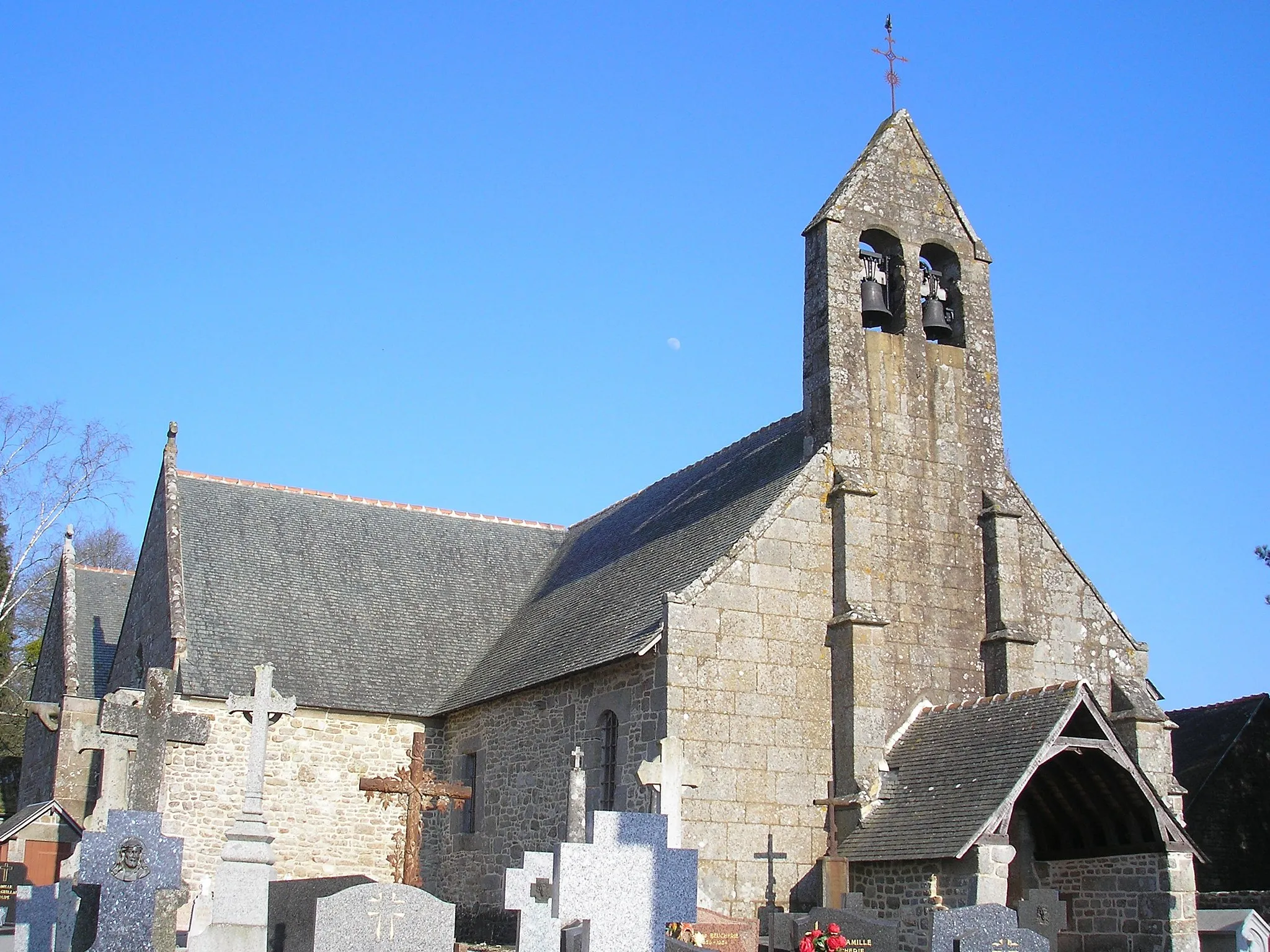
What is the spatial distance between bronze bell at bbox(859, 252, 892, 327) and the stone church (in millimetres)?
40

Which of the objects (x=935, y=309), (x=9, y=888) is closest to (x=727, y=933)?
(x=935, y=309)

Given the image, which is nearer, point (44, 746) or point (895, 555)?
point (895, 555)

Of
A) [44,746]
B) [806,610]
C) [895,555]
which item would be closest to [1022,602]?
[895,555]

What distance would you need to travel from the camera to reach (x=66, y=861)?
43.7 feet

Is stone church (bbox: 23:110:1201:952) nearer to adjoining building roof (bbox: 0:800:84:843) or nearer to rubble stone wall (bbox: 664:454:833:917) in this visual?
rubble stone wall (bbox: 664:454:833:917)

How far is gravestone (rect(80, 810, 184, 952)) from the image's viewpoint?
962cm

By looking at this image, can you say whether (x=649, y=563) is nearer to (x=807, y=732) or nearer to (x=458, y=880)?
(x=807, y=732)

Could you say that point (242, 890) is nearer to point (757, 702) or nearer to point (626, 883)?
point (626, 883)

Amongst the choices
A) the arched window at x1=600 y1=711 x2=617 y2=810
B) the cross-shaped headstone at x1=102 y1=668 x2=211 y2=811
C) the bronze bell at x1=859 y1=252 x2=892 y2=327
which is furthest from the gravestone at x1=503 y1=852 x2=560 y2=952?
the bronze bell at x1=859 y1=252 x2=892 y2=327

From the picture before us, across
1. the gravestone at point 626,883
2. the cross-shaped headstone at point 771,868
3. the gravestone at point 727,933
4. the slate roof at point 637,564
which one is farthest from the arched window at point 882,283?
the gravestone at point 626,883

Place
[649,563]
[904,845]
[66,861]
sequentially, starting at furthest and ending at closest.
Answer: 1. [649,563]
2. [904,845]
3. [66,861]

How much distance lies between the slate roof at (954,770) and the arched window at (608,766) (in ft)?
10.1

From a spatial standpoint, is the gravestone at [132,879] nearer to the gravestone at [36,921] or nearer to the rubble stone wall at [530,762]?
the gravestone at [36,921]

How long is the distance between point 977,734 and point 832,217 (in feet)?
24.0
